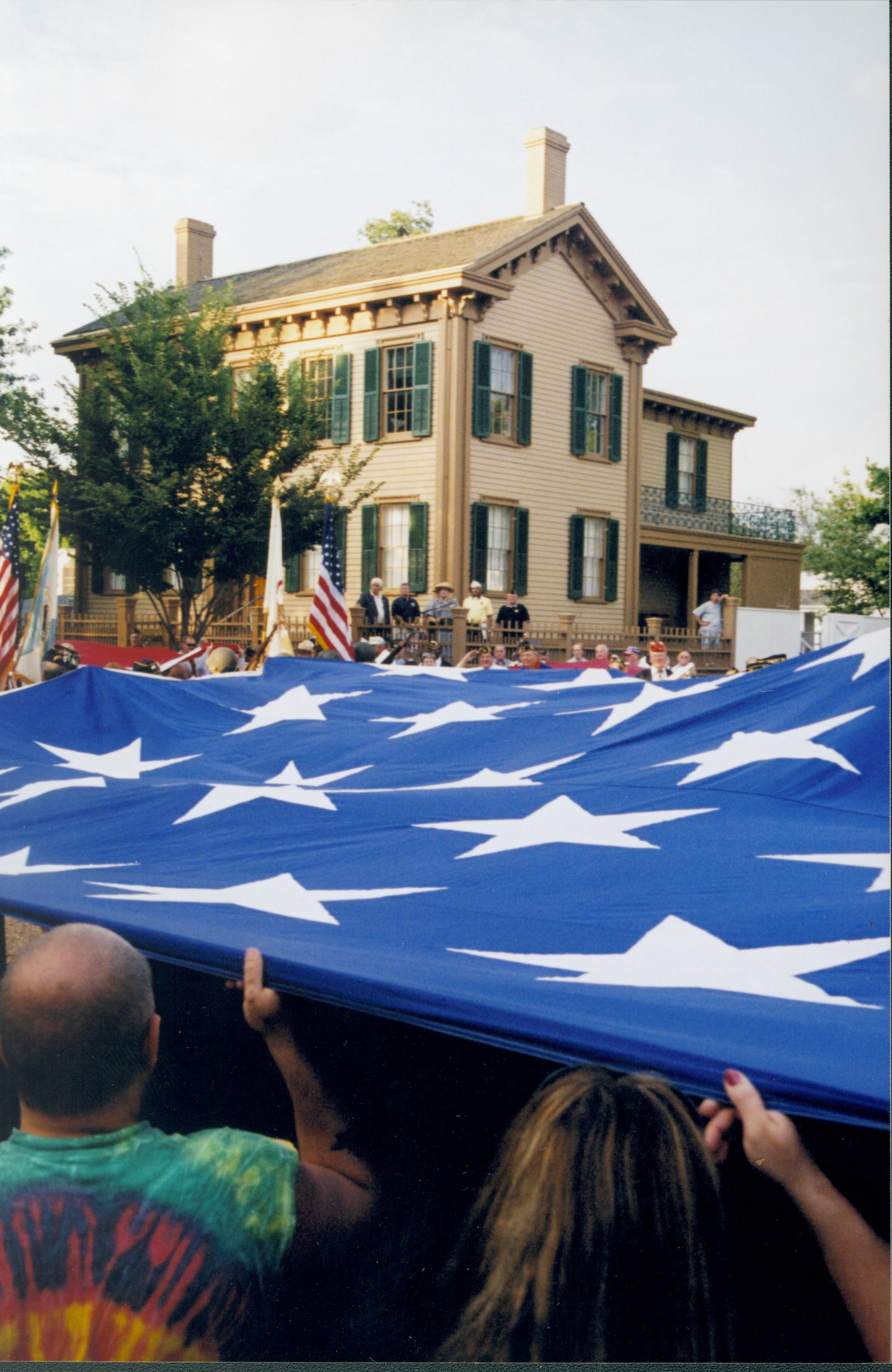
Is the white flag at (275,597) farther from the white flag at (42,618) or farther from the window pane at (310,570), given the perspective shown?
the window pane at (310,570)

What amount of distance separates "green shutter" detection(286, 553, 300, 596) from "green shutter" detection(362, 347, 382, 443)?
2.58 meters

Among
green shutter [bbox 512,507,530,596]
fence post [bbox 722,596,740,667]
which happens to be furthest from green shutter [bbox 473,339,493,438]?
fence post [bbox 722,596,740,667]

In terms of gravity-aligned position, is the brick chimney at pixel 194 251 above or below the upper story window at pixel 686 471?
above

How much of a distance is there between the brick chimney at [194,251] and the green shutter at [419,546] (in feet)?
27.6

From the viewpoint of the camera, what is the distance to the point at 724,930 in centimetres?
293

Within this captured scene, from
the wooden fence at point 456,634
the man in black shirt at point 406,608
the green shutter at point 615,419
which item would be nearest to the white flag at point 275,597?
the wooden fence at point 456,634

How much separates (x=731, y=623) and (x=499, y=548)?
14.2ft

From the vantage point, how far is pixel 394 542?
72.2 ft

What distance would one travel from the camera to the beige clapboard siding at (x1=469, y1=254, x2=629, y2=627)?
22.0 m

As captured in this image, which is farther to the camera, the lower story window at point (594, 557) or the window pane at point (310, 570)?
the lower story window at point (594, 557)

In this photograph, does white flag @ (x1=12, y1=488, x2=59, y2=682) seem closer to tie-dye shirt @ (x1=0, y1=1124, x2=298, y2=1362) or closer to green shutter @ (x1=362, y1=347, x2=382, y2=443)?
tie-dye shirt @ (x1=0, y1=1124, x2=298, y2=1362)

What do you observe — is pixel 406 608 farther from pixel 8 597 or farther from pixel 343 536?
pixel 8 597

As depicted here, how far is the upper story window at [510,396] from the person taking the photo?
72.1 ft

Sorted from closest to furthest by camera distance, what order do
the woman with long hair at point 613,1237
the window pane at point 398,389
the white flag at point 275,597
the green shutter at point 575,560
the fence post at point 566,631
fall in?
1. the woman with long hair at point 613,1237
2. the white flag at point 275,597
3. the fence post at point 566,631
4. the window pane at point 398,389
5. the green shutter at point 575,560
